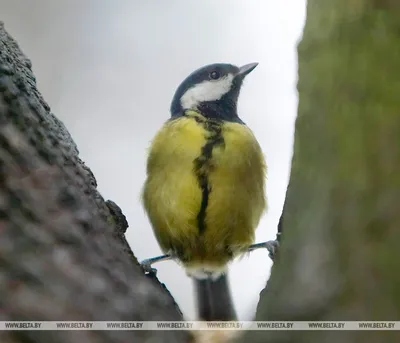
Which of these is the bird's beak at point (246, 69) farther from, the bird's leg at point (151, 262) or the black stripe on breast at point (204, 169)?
the bird's leg at point (151, 262)

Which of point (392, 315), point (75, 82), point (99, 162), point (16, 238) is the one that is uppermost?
point (75, 82)

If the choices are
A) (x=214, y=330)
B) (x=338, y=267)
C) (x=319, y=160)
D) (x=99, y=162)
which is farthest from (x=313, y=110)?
(x=99, y=162)

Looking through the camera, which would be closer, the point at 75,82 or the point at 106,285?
the point at 106,285

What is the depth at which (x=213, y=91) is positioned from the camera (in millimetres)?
1010

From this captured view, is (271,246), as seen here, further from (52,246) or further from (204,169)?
(52,246)

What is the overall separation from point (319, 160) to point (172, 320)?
0.67 ft

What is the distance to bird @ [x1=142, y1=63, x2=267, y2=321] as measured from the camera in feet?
2.72

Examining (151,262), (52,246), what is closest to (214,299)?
(151,262)

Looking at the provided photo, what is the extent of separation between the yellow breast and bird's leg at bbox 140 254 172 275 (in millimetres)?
16

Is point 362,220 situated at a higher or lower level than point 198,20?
lower

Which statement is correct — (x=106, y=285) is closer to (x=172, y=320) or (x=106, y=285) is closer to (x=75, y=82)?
(x=172, y=320)

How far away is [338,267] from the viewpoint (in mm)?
438

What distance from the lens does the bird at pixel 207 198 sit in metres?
0.83

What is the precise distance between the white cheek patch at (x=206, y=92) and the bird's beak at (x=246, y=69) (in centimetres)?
3
